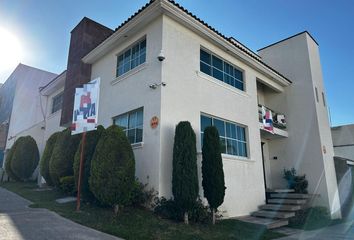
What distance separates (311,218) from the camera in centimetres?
1120

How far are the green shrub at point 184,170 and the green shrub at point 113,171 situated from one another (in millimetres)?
1285

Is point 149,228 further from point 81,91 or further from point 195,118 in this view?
point 81,91

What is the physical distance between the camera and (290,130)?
14.6 m

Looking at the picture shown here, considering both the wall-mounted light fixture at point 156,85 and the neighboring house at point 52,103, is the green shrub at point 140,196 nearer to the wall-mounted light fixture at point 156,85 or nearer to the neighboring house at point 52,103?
the wall-mounted light fixture at point 156,85

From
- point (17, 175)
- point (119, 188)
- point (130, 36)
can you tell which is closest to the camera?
point (119, 188)

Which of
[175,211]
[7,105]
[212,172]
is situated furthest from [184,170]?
[7,105]

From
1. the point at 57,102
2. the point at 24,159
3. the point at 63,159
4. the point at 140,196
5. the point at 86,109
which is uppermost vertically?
the point at 57,102

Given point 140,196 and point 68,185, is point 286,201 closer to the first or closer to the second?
point 140,196

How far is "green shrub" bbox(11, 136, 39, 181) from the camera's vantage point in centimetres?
1565

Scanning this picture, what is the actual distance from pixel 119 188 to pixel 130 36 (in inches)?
248

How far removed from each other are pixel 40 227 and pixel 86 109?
3864mm

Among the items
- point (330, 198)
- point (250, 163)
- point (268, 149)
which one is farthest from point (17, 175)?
point (330, 198)

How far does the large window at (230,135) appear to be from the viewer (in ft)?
33.7

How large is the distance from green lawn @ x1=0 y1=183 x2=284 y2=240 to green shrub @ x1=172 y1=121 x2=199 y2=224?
2.18 ft
